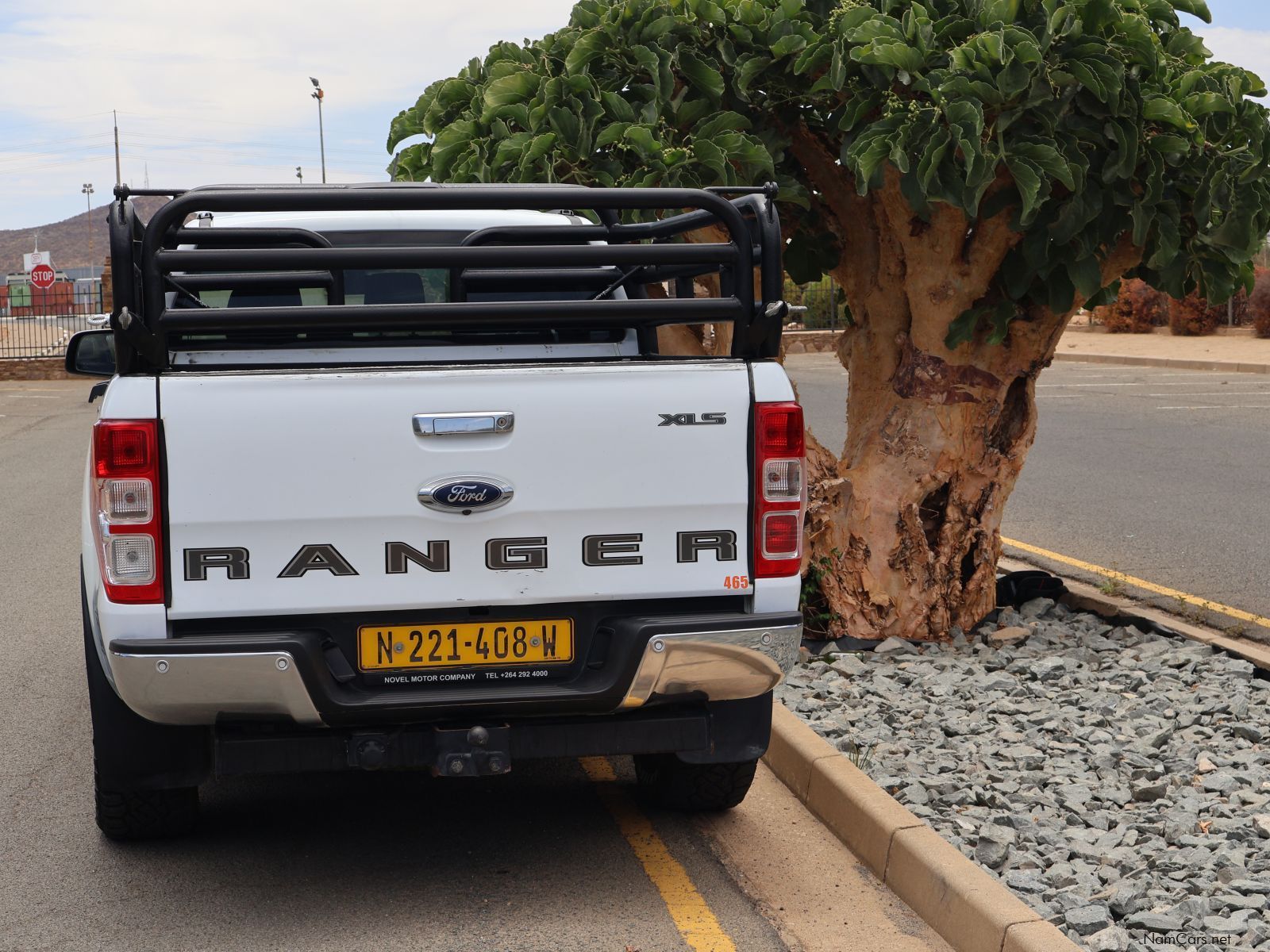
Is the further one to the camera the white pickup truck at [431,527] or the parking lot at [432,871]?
the parking lot at [432,871]

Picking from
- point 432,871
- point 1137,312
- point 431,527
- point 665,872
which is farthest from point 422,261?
point 1137,312

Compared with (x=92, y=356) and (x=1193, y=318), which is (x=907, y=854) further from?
(x=1193, y=318)

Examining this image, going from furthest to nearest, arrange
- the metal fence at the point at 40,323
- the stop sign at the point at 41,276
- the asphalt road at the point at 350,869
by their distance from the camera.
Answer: the stop sign at the point at 41,276 → the metal fence at the point at 40,323 → the asphalt road at the point at 350,869

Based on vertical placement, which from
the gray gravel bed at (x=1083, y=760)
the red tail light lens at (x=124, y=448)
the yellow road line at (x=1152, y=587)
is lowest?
the yellow road line at (x=1152, y=587)

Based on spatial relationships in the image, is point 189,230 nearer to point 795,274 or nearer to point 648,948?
point 648,948

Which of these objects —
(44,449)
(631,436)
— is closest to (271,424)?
(631,436)

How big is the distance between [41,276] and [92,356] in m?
35.9

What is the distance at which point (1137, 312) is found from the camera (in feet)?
129

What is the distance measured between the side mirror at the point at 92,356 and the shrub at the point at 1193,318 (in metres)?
33.6

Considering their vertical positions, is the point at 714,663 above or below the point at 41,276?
below

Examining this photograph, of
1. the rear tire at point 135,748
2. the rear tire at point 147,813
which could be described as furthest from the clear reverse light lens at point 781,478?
the rear tire at point 147,813

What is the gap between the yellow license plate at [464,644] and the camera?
411 cm

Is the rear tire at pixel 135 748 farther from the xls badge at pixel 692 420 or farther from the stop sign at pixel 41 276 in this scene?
the stop sign at pixel 41 276

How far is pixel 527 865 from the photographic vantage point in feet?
15.4
